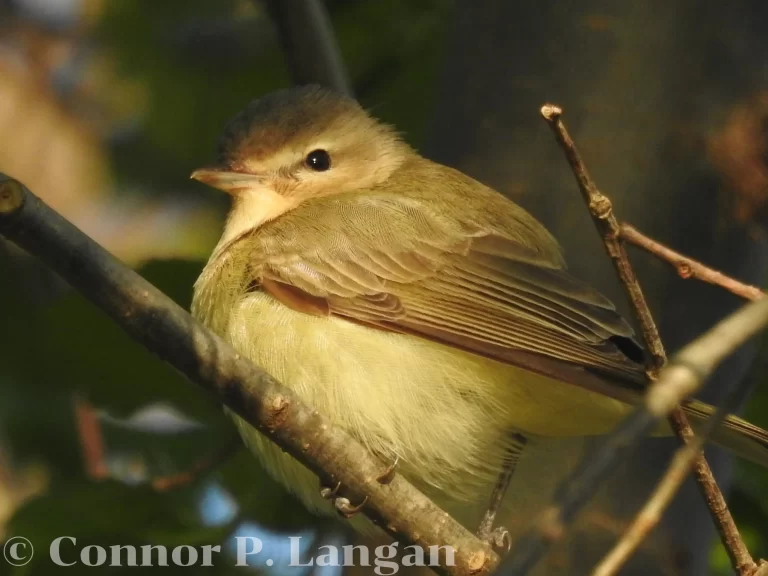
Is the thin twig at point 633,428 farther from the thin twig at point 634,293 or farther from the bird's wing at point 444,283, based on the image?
the bird's wing at point 444,283

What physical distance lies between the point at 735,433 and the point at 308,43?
2.14m

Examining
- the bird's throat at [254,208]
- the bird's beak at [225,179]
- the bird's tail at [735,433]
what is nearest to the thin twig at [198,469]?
the bird's throat at [254,208]

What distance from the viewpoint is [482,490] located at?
397 centimetres

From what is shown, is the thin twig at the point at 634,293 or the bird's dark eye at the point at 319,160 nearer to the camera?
the thin twig at the point at 634,293

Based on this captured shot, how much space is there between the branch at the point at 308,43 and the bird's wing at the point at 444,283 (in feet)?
2.01

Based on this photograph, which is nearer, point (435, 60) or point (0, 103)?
point (435, 60)

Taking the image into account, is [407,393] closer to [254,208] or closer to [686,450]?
[254,208]

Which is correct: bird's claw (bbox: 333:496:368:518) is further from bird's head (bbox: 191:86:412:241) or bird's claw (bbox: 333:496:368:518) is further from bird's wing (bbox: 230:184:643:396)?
bird's head (bbox: 191:86:412:241)

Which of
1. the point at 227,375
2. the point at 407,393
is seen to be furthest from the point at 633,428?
the point at 407,393

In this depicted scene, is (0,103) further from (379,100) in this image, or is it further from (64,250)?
(64,250)

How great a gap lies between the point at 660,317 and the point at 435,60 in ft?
5.77

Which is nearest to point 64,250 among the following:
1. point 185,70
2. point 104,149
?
point 185,70

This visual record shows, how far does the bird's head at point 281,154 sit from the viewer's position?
171 inches

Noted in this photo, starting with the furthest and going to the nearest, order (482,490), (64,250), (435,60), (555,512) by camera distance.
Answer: (435,60)
(482,490)
(64,250)
(555,512)
